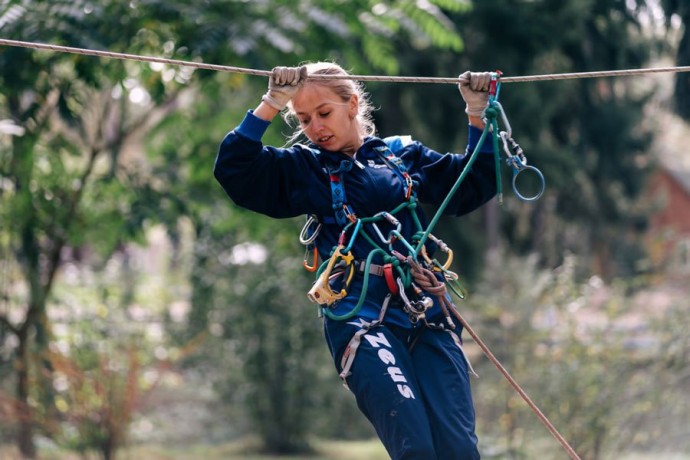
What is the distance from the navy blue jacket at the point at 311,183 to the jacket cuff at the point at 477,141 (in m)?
0.25

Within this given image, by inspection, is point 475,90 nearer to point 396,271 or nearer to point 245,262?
point 396,271

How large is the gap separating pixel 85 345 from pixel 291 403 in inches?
90.6

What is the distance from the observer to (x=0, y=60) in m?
7.43

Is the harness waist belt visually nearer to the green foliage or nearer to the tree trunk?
the green foliage

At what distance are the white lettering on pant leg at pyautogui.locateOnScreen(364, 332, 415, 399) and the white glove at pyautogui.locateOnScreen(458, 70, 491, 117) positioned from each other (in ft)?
3.57

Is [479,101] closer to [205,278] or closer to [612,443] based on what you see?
[612,443]

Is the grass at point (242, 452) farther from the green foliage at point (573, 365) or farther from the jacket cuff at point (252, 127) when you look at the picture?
the jacket cuff at point (252, 127)

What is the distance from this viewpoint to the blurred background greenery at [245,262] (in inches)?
325

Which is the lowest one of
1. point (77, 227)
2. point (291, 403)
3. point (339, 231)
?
point (291, 403)

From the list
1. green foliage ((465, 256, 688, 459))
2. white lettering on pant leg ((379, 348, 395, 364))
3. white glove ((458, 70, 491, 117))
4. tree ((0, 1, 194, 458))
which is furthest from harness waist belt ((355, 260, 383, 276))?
green foliage ((465, 256, 688, 459))

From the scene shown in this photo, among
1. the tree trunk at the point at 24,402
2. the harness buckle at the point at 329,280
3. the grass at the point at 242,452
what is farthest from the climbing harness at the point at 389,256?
the grass at the point at 242,452

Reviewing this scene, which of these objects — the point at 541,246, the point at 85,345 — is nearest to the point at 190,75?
the point at 85,345

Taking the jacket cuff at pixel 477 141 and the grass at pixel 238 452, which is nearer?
the jacket cuff at pixel 477 141

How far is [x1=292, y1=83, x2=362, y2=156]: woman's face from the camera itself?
4219 millimetres
